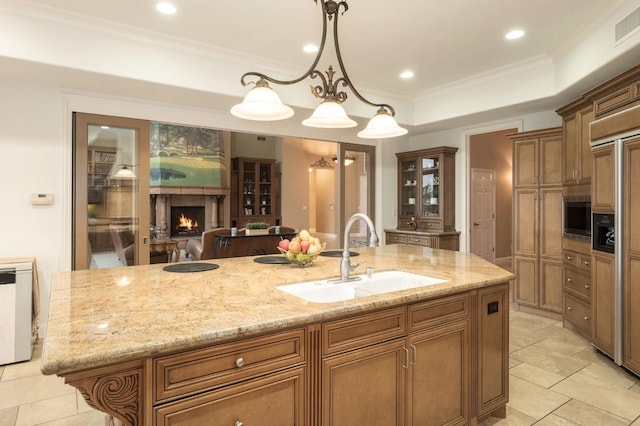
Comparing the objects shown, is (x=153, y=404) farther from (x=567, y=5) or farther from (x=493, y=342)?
(x=567, y=5)

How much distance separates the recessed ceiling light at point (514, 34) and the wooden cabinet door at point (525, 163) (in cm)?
142

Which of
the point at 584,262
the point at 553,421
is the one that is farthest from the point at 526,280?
the point at 553,421

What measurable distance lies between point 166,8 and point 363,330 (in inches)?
113

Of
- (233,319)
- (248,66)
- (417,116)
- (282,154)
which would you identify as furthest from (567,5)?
(282,154)

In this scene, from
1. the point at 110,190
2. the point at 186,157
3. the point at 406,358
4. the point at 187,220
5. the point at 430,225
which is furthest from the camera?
the point at 187,220

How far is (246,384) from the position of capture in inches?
54.6

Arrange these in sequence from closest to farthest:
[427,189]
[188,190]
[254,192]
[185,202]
Result: [427,189] → [188,190] → [185,202] → [254,192]

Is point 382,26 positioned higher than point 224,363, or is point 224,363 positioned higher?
point 382,26

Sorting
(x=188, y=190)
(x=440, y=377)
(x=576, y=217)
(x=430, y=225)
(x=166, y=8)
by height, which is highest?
(x=166, y=8)

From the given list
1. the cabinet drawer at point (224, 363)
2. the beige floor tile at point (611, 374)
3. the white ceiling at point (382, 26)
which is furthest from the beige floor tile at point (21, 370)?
the beige floor tile at point (611, 374)

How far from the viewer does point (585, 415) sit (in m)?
2.41

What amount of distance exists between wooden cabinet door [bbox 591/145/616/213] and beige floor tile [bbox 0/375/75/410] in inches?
170

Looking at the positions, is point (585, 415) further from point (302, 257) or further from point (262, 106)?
point (262, 106)

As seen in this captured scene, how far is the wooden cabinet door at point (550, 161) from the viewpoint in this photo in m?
4.28
